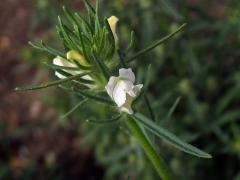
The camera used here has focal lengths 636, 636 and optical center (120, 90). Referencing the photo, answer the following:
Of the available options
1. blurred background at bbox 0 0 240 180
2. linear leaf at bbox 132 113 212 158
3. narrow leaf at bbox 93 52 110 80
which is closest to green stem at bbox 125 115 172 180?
linear leaf at bbox 132 113 212 158

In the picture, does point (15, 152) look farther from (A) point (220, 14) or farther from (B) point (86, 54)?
(B) point (86, 54)

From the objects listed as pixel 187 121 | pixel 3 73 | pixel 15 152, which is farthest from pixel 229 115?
pixel 3 73

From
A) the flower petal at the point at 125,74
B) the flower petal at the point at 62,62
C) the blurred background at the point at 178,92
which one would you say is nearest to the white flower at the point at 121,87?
the flower petal at the point at 125,74

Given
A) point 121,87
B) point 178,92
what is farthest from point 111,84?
point 178,92

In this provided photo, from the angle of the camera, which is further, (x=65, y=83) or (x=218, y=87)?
(x=218, y=87)

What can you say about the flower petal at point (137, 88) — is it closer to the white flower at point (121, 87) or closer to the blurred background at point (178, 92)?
the white flower at point (121, 87)

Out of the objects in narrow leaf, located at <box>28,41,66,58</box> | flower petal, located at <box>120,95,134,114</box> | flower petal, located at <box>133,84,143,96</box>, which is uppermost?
narrow leaf, located at <box>28,41,66,58</box>

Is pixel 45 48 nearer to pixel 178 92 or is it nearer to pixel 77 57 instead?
pixel 77 57

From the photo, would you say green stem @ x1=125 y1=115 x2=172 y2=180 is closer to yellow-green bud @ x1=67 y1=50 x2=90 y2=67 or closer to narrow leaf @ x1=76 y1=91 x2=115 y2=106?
narrow leaf @ x1=76 y1=91 x2=115 y2=106
